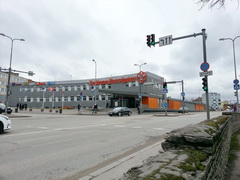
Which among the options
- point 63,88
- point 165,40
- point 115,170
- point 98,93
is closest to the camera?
point 115,170

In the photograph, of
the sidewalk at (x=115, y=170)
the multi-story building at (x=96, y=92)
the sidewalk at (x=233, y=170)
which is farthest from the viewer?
the multi-story building at (x=96, y=92)

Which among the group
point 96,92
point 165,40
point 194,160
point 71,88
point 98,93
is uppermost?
point 71,88

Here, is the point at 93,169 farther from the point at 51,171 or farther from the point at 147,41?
the point at 147,41

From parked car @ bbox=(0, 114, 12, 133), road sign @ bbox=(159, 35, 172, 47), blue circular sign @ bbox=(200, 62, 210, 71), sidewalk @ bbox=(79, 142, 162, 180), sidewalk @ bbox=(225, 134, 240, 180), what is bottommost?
sidewalk @ bbox=(225, 134, 240, 180)

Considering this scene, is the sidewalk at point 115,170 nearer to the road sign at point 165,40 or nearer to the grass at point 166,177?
the grass at point 166,177

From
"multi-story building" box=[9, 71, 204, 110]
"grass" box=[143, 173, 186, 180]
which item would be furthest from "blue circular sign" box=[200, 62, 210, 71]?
"multi-story building" box=[9, 71, 204, 110]

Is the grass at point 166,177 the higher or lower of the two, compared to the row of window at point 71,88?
lower

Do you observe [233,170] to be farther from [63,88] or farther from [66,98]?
[63,88]

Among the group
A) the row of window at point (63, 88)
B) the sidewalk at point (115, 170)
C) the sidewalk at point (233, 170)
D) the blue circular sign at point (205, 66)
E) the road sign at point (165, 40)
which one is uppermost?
the row of window at point (63, 88)

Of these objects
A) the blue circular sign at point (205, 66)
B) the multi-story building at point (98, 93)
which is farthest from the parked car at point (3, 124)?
the multi-story building at point (98, 93)

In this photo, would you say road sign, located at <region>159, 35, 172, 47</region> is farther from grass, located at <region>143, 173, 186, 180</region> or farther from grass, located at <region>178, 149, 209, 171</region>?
grass, located at <region>143, 173, 186, 180</region>

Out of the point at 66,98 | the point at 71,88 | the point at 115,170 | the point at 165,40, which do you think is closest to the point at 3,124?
the point at 115,170

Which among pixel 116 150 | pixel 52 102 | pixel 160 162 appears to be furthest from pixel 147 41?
pixel 52 102

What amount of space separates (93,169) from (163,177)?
282cm
